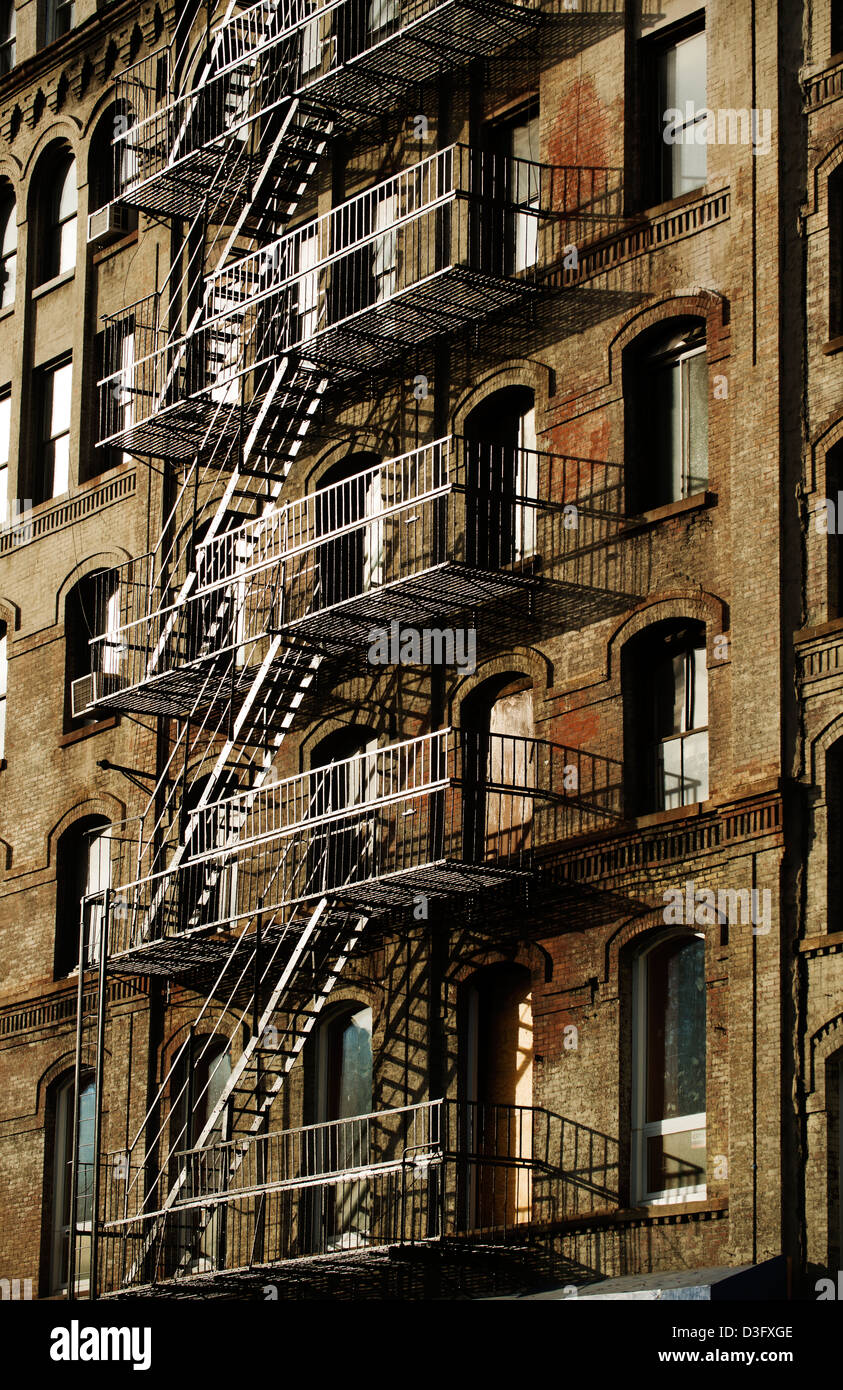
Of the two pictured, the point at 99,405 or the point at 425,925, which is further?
the point at 99,405

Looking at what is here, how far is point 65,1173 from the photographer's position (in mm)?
37344

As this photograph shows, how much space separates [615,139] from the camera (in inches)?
1230

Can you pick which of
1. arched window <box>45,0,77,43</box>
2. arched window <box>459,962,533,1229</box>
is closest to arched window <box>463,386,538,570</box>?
arched window <box>459,962,533,1229</box>

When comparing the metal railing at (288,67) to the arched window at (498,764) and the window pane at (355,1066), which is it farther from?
the window pane at (355,1066)

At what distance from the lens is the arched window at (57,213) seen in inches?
1672

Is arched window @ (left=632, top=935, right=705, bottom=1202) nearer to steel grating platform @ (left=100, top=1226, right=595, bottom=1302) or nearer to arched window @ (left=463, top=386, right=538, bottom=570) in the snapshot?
steel grating platform @ (left=100, top=1226, right=595, bottom=1302)

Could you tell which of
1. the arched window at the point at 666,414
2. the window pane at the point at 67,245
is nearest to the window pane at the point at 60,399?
the window pane at the point at 67,245

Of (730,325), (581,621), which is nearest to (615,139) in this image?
(730,325)

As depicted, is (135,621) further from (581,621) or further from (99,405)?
(581,621)

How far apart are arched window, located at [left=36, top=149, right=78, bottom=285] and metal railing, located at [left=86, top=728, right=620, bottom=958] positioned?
1111 cm

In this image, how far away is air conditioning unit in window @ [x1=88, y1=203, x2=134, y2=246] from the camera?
40.6 m
